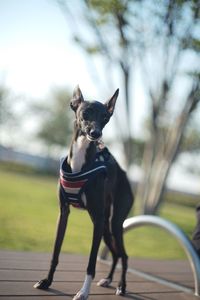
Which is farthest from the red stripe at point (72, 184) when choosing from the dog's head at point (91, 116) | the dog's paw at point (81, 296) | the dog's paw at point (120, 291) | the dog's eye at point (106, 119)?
the dog's paw at point (120, 291)

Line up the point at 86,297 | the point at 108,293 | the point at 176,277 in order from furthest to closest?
1. the point at 176,277
2. the point at 108,293
3. the point at 86,297

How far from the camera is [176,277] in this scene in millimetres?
5984

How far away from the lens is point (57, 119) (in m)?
52.1

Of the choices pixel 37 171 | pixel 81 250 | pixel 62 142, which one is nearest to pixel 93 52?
pixel 81 250

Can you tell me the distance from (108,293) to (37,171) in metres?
38.5

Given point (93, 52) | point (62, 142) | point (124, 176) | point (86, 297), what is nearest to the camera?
point (86, 297)

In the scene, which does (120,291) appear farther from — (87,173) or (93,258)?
(87,173)

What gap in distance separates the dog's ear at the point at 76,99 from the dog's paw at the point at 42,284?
1716 mm

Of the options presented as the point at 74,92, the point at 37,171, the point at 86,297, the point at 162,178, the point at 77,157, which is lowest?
the point at 86,297

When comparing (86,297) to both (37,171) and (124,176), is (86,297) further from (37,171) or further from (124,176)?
(37,171)

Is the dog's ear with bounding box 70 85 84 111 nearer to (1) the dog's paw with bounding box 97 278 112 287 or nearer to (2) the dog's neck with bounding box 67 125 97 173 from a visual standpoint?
(2) the dog's neck with bounding box 67 125 97 173

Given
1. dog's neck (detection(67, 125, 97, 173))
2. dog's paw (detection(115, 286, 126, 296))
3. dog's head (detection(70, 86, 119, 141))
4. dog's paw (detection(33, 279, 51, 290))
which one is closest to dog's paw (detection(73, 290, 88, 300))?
dog's paw (detection(33, 279, 51, 290))

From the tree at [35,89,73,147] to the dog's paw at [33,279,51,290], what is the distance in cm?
4719

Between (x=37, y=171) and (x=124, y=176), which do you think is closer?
(x=124, y=176)
